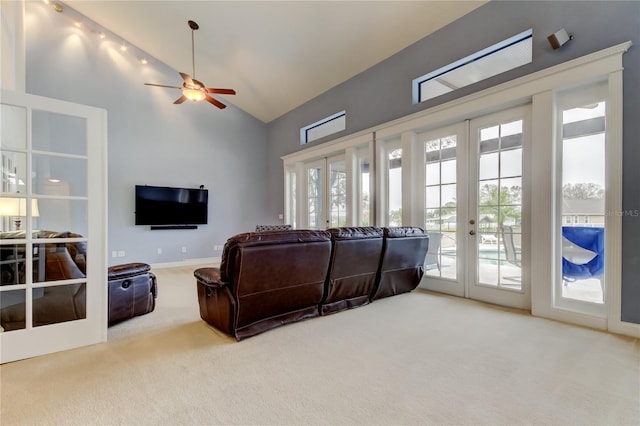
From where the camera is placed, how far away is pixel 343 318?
2.93 metres

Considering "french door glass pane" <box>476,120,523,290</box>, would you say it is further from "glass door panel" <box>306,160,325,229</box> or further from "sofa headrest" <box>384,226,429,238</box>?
"glass door panel" <box>306,160,325,229</box>

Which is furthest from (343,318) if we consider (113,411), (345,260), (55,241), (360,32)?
(360,32)

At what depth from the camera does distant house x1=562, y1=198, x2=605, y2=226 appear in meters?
2.76

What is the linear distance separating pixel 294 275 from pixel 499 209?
2602 millimetres

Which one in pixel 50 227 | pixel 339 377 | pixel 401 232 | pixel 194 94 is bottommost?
pixel 339 377

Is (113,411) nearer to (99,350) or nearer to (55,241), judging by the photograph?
(99,350)

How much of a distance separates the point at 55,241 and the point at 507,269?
14.6 ft

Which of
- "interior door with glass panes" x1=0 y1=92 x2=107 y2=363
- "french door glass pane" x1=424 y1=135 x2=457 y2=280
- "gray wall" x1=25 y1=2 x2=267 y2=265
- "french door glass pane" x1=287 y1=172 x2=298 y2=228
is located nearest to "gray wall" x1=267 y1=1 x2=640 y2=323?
"french door glass pane" x1=424 y1=135 x2=457 y2=280

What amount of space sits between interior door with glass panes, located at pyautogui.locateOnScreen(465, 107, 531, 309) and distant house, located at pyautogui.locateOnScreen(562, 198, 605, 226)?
0.35 m

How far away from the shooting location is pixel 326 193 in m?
6.07

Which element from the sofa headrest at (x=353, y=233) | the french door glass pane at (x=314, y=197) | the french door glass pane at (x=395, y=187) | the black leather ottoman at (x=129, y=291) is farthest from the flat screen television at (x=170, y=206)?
the sofa headrest at (x=353, y=233)

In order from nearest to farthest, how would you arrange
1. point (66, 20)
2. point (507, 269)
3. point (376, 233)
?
point (376, 233), point (507, 269), point (66, 20)

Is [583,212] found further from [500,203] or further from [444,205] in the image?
[444,205]

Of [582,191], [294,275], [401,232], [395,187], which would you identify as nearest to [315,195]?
[395,187]
